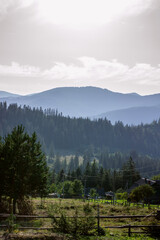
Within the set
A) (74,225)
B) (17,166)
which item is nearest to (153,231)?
(74,225)

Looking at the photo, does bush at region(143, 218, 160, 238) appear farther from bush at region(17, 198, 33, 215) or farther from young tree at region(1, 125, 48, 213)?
young tree at region(1, 125, 48, 213)

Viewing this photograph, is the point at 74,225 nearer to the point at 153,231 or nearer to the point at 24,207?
the point at 153,231

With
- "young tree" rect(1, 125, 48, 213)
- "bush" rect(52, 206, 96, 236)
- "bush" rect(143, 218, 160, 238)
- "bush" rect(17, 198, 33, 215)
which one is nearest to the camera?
"bush" rect(52, 206, 96, 236)

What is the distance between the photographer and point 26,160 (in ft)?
91.8

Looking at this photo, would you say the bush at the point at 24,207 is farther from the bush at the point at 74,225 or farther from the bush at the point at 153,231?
the bush at the point at 153,231

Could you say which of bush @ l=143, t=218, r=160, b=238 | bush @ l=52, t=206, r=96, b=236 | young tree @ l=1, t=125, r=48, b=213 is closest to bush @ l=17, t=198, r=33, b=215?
young tree @ l=1, t=125, r=48, b=213

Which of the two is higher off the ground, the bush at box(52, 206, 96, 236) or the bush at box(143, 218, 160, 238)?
the bush at box(52, 206, 96, 236)

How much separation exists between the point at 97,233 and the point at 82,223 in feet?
4.45

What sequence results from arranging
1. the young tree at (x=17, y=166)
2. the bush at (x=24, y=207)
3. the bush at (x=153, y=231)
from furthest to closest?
the bush at (x=24, y=207), the young tree at (x=17, y=166), the bush at (x=153, y=231)

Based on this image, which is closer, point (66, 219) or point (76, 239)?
point (76, 239)

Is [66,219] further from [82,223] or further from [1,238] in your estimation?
[1,238]

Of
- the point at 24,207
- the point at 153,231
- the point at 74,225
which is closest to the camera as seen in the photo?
the point at 74,225

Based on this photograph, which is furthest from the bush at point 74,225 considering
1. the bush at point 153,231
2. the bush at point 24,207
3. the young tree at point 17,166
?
the bush at point 24,207

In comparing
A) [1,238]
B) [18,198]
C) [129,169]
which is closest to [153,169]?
[129,169]
